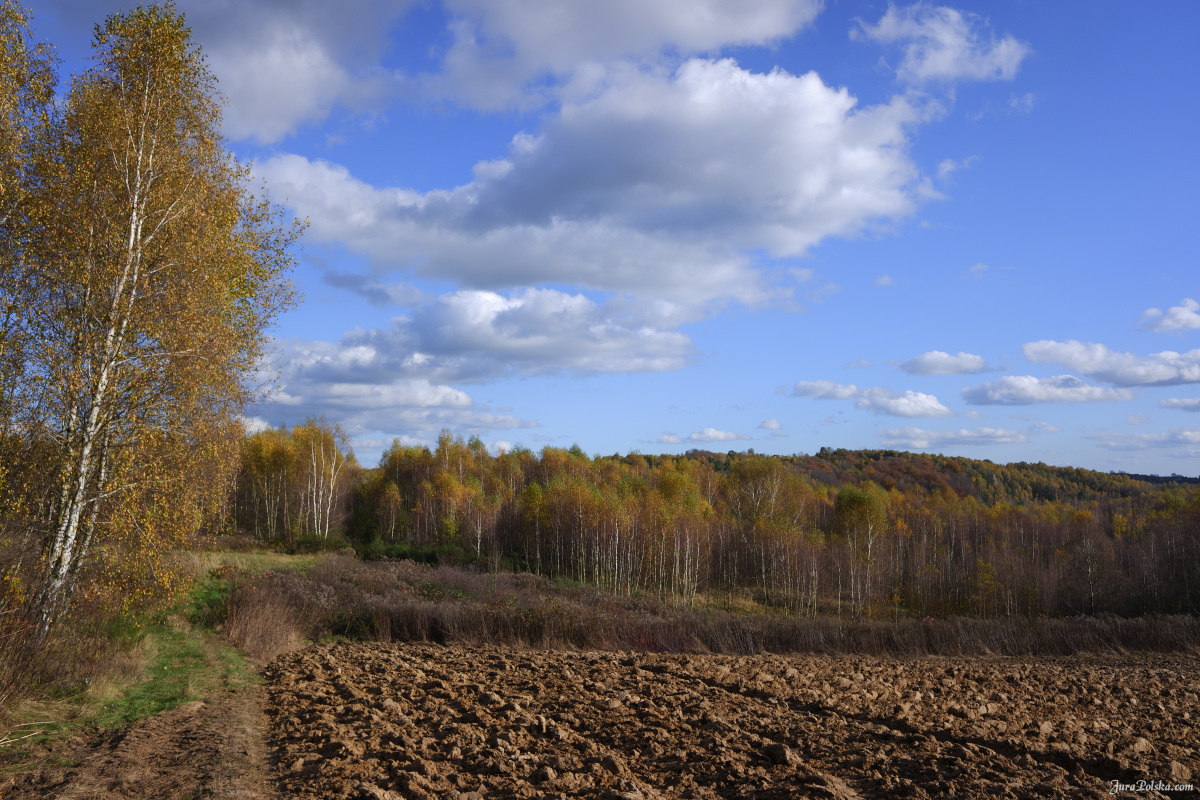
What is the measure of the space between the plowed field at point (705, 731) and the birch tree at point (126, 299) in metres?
4.49

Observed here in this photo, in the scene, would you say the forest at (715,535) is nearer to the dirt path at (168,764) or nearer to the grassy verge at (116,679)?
the grassy verge at (116,679)

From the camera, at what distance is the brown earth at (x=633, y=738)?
22.2ft

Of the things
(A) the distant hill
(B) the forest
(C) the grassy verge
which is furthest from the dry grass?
(A) the distant hill

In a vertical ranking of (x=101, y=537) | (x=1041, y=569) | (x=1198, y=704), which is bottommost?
(x=1041, y=569)

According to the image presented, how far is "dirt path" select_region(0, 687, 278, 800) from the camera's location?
657 cm

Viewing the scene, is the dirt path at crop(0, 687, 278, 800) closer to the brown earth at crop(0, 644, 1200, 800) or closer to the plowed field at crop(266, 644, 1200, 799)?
the brown earth at crop(0, 644, 1200, 800)

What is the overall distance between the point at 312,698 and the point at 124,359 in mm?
6664

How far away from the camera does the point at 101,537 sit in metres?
11.4

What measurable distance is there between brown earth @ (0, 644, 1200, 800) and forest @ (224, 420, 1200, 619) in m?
29.2

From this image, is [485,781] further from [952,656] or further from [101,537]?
[952,656]

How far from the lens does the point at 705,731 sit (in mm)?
8719

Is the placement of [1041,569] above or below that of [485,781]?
below

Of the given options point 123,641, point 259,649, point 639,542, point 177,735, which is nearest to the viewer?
point 177,735

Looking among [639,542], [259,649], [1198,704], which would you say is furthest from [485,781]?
[639,542]
